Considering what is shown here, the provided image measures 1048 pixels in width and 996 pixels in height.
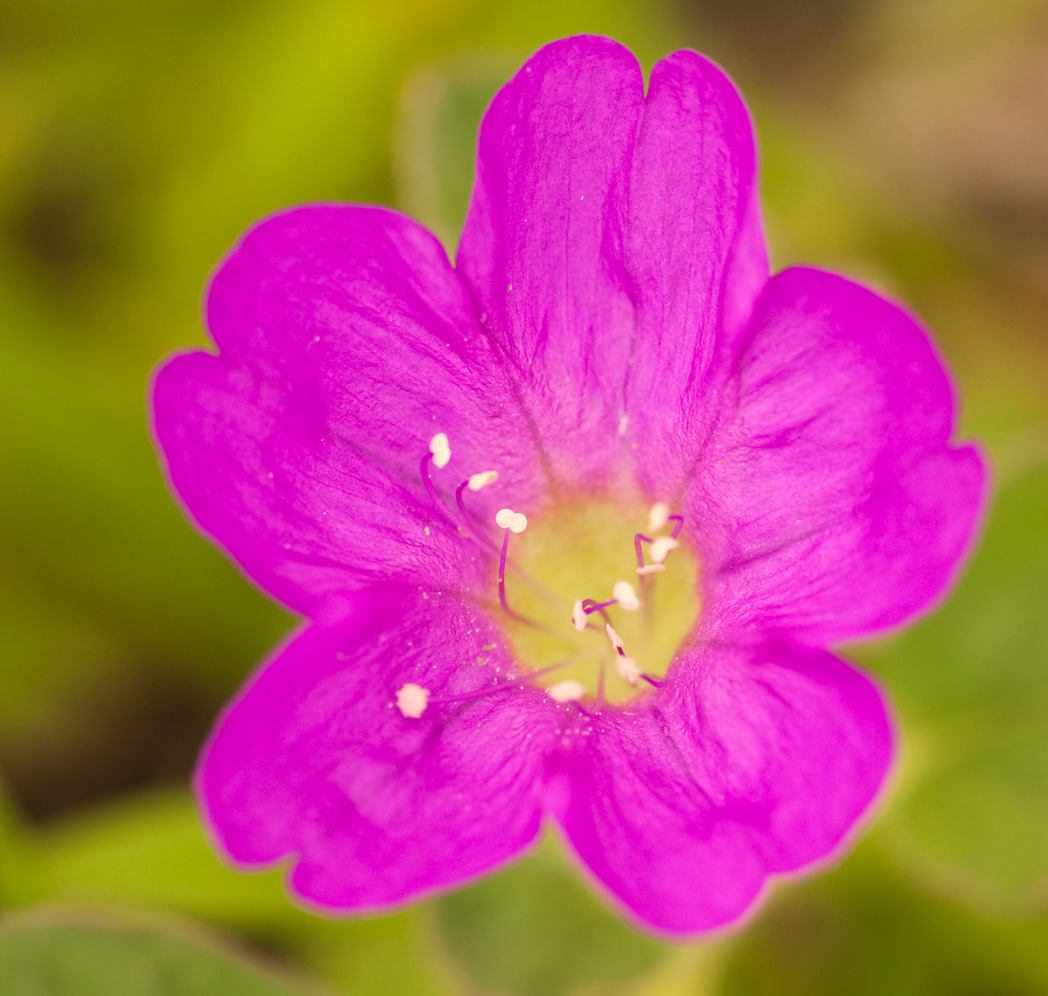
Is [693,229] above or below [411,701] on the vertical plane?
A: above

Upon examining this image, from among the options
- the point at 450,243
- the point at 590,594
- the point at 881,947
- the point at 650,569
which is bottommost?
the point at 881,947

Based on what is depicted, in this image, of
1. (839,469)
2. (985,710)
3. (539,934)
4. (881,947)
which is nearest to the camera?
(839,469)

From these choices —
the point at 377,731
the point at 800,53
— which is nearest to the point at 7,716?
the point at 377,731

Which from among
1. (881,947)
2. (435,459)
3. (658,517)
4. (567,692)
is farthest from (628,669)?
(881,947)

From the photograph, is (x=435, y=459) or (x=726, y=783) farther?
(x=435, y=459)

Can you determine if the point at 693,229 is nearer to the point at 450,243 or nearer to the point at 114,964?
the point at 450,243

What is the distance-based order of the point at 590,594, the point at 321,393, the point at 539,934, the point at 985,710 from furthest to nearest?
the point at 985,710
the point at 539,934
the point at 590,594
the point at 321,393

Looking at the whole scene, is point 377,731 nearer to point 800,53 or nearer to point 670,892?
point 670,892
